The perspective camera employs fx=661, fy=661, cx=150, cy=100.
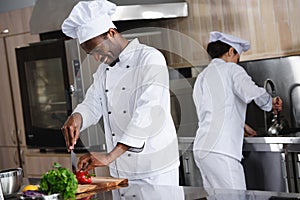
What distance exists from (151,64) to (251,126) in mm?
1519

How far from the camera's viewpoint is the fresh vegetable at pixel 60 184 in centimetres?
223

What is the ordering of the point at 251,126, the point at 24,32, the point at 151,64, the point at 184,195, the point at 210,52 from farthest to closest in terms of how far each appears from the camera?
the point at 24,32 < the point at 251,126 < the point at 210,52 < the point at 151,64 < the point at 184,195

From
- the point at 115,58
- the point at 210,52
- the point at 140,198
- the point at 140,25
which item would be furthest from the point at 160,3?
the point at 140,198

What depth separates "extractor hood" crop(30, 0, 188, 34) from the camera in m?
4.25

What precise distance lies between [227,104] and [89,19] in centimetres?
121

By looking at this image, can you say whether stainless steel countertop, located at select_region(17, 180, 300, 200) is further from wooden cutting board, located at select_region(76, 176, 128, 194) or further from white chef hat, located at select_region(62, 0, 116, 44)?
white chef hat, located at select_region(62, 0, 116, 44)

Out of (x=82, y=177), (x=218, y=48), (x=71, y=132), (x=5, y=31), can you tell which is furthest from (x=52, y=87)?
(x=82, y=177)

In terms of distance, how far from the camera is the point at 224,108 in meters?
3.72

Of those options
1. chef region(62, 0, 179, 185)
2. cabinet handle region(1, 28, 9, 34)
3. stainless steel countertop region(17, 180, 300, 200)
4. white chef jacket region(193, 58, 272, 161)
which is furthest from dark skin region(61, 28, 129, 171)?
cabinet handle region(1, 28, 9, 34)

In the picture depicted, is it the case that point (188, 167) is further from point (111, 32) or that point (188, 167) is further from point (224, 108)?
point (111, 32)

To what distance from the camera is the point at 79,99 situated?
4.38 metres

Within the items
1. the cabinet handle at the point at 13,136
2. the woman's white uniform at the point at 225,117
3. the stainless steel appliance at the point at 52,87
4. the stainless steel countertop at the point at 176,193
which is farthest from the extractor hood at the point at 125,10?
→ the stainless steel countertop at the point at 176,193

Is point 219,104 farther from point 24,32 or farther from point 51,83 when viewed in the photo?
point 24,32

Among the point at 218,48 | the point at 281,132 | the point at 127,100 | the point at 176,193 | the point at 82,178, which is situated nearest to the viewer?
the point at 176,193
